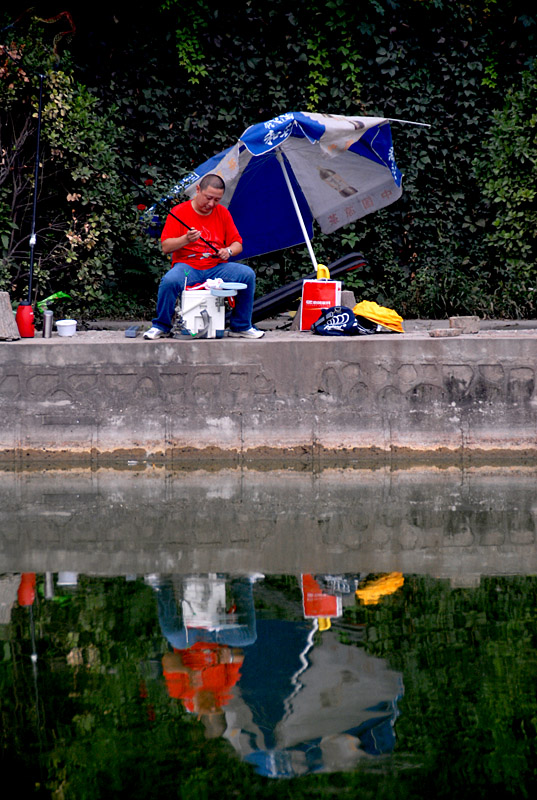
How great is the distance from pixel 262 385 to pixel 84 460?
4.97ft

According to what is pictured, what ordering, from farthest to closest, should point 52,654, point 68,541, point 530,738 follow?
point 68,541 → point 52,654 → point 530,738

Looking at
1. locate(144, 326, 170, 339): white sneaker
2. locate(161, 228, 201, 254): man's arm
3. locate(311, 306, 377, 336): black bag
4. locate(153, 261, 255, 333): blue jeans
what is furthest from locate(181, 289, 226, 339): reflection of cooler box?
locate(311, 306, 377, 336): black bag

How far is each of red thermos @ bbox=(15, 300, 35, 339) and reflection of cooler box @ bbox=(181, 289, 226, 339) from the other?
1.31 meters

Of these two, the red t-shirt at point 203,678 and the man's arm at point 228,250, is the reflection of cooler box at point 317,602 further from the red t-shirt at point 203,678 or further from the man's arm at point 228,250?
the man's arm at point 228,250

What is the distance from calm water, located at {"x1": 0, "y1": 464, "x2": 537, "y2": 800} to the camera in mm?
3518

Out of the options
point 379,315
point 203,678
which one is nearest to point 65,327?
point 379,315

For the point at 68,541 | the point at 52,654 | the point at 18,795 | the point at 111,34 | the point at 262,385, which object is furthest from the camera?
the point at 111,34

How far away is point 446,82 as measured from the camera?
549 inches

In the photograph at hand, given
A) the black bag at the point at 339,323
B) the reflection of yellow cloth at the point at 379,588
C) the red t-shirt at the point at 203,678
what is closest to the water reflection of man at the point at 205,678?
the red t-shirt at the point at 203,678

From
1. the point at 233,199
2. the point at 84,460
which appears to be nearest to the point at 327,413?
the point at 84,460

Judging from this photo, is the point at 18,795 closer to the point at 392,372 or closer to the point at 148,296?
the point at 392,372

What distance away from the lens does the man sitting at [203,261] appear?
30.6 ft

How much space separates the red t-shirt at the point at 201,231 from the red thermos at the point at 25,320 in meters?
1.27

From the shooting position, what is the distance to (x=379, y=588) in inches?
214
